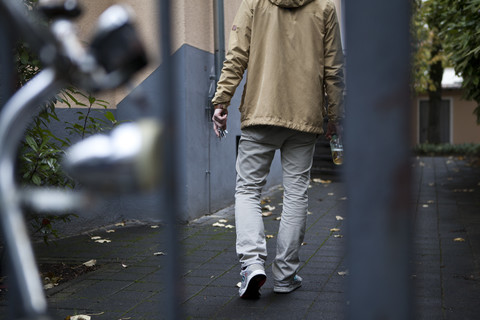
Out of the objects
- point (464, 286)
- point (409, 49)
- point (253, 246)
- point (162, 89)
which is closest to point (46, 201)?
point (162, 89)

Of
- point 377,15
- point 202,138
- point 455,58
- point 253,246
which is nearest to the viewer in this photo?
point 377,15

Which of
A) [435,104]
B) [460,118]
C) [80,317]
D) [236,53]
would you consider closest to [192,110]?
[236,53]

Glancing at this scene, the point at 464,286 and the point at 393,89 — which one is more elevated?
the point at 393,89

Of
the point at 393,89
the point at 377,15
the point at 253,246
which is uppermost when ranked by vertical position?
the point at 377,15

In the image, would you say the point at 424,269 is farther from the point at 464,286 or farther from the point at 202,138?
the point at 202,138

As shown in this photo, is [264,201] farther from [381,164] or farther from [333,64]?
[381,164]

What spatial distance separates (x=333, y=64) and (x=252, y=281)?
1.43 meters

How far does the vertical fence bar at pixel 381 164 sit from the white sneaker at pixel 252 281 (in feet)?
8.17

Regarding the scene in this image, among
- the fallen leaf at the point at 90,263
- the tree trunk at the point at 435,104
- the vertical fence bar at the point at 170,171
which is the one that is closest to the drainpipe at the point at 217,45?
the fallen leaf at the point at 90,263

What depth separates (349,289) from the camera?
1.06 meters

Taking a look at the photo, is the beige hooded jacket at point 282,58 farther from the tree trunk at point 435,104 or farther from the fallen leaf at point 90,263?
the tree trunk at point 435,104

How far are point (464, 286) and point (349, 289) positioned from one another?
124 inches

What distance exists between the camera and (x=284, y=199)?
379 cm

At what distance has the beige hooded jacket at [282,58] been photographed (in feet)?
12.2
